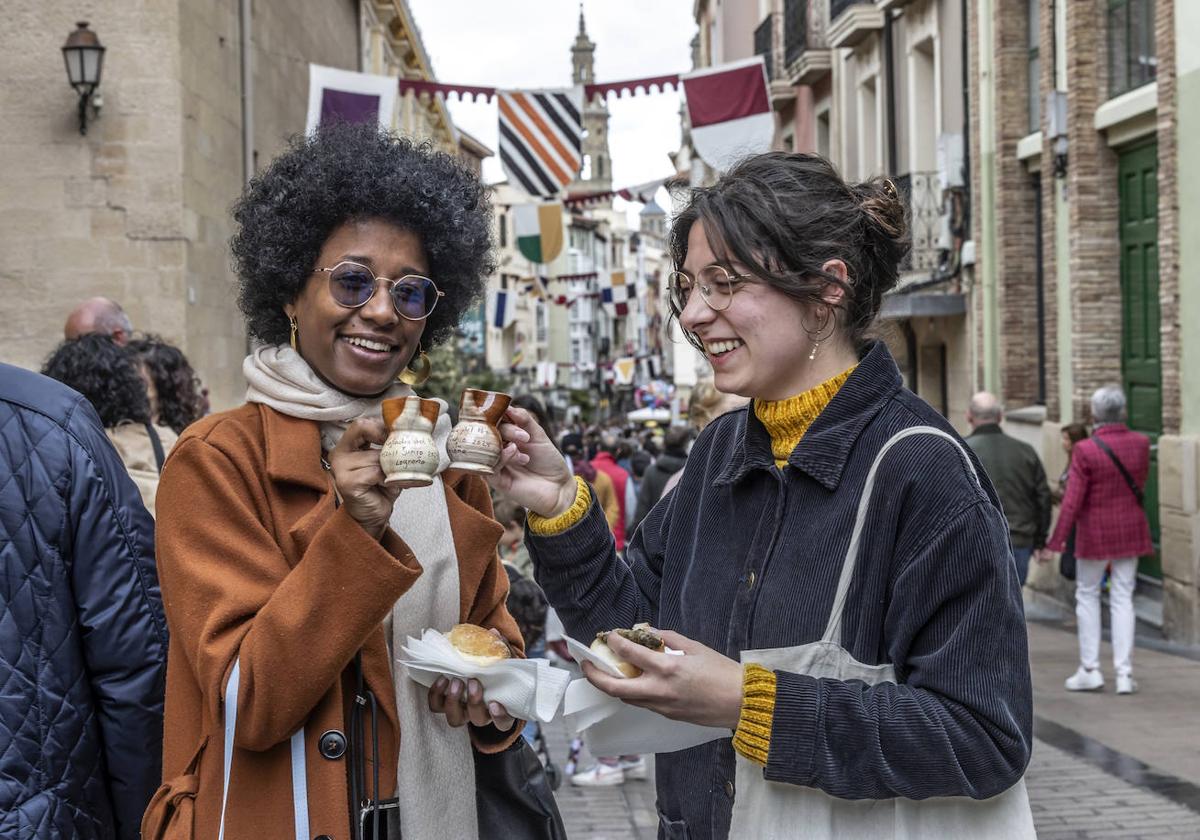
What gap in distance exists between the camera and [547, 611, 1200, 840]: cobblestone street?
6551mm

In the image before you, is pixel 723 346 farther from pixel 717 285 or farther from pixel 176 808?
pixel 176 808

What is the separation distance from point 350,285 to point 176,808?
3.25ft

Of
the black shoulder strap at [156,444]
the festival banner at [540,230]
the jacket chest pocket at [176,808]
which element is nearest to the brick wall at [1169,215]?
the black shoulder strap at [156,444]

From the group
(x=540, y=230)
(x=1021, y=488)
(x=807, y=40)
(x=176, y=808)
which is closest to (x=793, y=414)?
(x=176, y=808)

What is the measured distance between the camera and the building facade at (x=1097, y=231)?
1137cm

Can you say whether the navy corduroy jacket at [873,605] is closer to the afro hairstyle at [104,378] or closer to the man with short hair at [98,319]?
the afro hairstyle at [104,378]

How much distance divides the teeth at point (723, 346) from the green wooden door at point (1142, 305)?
1060 centimetres

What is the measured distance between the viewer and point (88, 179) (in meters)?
13.6

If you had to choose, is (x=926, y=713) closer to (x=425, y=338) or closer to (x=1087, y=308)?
(x=425, y=338)

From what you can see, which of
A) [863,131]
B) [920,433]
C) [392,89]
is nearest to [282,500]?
[920,433]

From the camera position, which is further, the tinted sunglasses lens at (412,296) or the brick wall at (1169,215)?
the brick wall at (1169,215)

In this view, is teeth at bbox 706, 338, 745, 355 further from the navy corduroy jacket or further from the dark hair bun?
the dark hair bun

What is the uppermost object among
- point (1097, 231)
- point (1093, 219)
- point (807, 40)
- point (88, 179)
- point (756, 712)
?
point (807, 40)

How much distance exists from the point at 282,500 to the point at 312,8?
70.3 ft
